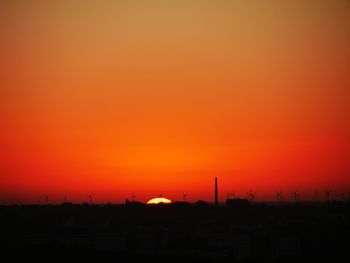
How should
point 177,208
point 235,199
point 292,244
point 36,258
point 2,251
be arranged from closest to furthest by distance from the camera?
point 36,258 → point 2,251 → point 292,244 → point 177,208 → point 235,199

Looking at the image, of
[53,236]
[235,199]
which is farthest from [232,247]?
[235,199]

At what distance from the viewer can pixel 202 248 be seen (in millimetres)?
47375

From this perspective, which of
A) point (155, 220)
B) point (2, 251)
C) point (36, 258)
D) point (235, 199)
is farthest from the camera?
point (235, 199)

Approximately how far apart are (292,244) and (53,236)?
25421mm

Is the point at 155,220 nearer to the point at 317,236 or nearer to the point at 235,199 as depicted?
the point at 317,236

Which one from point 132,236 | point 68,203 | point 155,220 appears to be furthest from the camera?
point 68,203

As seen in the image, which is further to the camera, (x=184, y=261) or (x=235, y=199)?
(x=235, y=199)

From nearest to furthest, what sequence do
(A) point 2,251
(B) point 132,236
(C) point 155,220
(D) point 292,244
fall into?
(A) point 2,251 < (D) point 292,244 < (B) point 132,236 < (C) point 155,220

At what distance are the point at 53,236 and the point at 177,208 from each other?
63.0m

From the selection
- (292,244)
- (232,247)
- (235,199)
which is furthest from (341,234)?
(235,199)

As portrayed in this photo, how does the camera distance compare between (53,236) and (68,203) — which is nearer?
(53,236)

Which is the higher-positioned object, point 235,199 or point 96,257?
point 235,199

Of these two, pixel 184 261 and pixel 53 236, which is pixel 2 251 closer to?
pixel 184 261

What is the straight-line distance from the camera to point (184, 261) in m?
25.7
